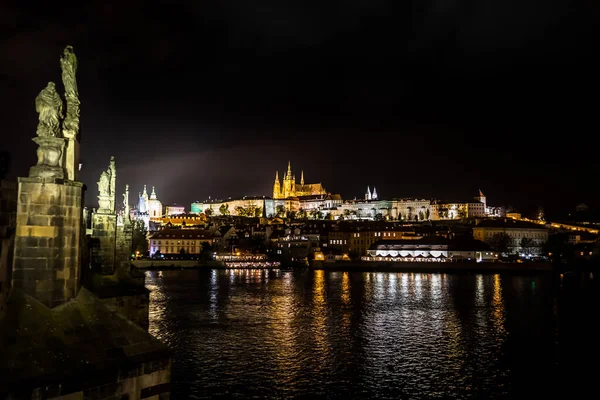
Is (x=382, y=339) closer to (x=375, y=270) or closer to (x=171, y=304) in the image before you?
(x=171, y=304)

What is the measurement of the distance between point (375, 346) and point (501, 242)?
311ft

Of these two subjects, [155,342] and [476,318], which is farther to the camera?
[476,318]

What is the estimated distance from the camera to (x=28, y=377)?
6.05m

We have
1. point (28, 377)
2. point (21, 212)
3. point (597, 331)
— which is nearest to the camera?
point (28, 377)

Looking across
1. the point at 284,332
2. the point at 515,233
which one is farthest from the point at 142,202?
the point at 284,332

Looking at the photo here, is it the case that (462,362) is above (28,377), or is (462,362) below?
below

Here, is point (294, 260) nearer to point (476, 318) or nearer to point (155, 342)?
point (476, 318)

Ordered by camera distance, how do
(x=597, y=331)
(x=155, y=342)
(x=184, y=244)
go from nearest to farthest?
(x=155, y=342) → (x=597, y=331) → (x=184, y=244)

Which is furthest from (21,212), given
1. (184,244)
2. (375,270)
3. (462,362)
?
(184,244)

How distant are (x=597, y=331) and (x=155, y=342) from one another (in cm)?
2628

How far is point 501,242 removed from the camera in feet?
358

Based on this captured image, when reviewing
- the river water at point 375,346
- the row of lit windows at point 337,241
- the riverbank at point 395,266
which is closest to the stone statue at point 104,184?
the river water at point 375,346

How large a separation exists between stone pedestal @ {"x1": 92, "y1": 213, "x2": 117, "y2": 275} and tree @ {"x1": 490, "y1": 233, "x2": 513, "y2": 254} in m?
100

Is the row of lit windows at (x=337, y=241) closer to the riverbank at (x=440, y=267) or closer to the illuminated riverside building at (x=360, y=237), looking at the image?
the illuminated riverside building at (x=360, y=237)
